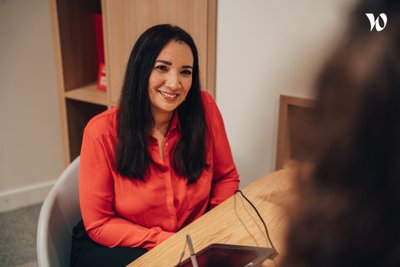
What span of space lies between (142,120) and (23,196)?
1.61 metres

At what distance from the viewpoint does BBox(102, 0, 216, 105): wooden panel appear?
1.82 meters

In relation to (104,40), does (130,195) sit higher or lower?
lower

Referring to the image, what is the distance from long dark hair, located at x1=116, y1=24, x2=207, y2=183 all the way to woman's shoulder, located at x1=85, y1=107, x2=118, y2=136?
0.07 ft

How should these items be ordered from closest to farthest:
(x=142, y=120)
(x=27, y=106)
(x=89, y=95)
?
(x=142, y=120), (x=89, y=95), (x=27, y=106)

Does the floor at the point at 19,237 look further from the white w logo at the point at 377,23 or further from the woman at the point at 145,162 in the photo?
the white w logo at the point at 377,23

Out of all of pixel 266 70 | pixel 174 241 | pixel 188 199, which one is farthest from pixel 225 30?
pixel 174 241

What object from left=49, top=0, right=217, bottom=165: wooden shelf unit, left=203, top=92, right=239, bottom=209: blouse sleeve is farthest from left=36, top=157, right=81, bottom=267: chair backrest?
left=49, top=0, right=217, bottom=165: wooden shelf unit

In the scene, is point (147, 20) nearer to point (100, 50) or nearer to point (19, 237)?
point (100, 50)

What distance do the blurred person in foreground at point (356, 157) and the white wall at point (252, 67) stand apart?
1.35 m

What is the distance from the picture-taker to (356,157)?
0.62 ft

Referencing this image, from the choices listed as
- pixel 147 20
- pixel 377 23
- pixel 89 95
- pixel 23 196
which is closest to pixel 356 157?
pixel 377 23

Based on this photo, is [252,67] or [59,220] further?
[252,67]

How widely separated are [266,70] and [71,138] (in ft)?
4.06

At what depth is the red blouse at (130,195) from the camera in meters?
1.26
